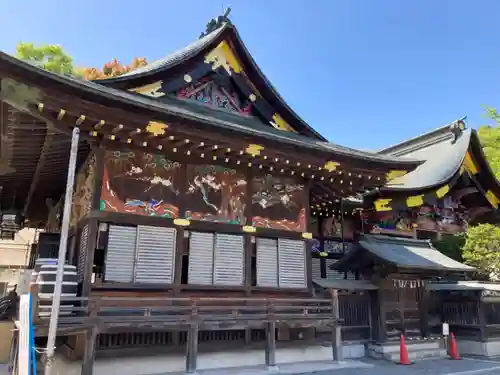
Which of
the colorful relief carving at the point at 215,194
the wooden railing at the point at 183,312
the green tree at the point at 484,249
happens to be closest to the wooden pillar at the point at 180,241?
the colorful relief carving at the point at 215,194

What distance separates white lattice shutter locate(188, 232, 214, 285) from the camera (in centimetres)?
882

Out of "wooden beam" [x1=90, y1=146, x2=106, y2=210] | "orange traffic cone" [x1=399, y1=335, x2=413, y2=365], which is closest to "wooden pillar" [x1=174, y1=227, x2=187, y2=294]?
"wooden beam" [x1=90, y1=146, x2=106, y2=210]

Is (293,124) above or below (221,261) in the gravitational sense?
above

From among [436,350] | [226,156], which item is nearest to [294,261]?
[226,156]

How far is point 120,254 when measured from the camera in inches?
319

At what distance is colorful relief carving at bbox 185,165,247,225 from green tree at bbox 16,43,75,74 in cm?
1667

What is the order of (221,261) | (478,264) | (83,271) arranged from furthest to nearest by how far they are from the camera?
1. (478,264)
2. (221,261)
3. (83,271)

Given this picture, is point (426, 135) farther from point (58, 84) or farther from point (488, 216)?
point (58, 84)

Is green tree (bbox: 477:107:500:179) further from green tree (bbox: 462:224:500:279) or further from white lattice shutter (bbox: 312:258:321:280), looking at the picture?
white lattice shutter (bbox: 312:258:321:280)

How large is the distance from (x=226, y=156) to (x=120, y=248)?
3024mm

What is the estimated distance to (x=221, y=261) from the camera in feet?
30.1

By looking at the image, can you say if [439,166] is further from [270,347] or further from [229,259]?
[270,347]

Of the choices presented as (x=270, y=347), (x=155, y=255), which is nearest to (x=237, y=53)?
(x=155, y=255)

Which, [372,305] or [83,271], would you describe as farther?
[372,305]
